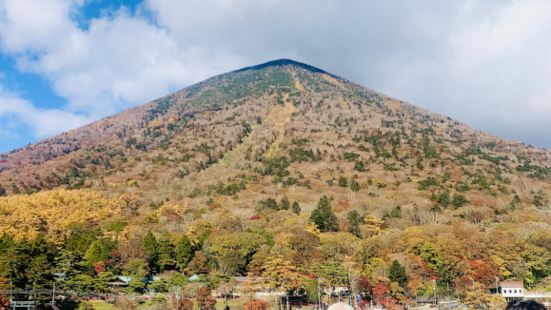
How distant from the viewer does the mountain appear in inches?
2667

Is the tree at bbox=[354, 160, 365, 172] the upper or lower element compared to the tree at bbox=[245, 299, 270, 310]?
upper

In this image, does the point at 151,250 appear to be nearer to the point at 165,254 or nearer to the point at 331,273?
the point at 165,254

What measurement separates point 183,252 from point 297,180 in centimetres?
4919

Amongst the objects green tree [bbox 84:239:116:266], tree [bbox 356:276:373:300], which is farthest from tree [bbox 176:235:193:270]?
tree [bbox 356:276:373:300]

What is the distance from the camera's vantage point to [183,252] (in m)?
60.7

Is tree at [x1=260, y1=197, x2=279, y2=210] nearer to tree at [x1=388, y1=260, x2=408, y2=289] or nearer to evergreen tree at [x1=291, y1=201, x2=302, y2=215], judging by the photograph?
evergreen tree at [x1=291, y1=201, x2=302, y2=215]

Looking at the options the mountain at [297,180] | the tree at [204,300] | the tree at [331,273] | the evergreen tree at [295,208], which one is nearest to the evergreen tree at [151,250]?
the mountain at [297,180]

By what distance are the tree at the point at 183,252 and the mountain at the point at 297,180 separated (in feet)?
7.83

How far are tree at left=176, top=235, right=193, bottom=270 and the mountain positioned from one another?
2387mm

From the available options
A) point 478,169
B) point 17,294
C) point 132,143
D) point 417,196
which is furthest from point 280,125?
point 17,294

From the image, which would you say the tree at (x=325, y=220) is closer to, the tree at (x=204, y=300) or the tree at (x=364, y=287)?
the tree at (x=364, y=287)

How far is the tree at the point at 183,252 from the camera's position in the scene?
60438 millimetres

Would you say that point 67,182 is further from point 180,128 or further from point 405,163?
point 405,163

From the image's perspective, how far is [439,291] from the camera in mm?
51938
